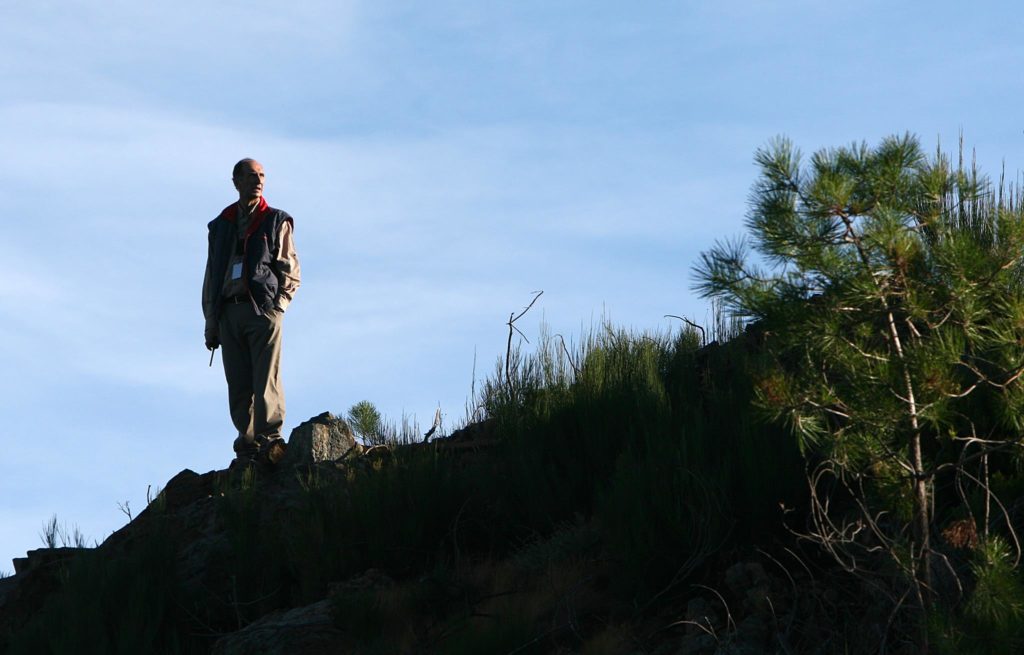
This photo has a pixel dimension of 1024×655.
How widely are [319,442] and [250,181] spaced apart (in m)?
2.19

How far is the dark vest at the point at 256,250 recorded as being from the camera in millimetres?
10664

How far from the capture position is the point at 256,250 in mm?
10688

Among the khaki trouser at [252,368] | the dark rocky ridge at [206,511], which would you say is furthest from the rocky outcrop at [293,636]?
the khaki trouser at [252,368]

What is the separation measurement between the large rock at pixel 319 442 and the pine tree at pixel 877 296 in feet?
16.8

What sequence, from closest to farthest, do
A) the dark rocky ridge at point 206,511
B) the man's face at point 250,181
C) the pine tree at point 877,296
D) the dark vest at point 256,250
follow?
the pine tree at point 877,296 < the dark rocky ridge at point 206,511 < the dark vest at point 256,250 < the man's face at point 250,181

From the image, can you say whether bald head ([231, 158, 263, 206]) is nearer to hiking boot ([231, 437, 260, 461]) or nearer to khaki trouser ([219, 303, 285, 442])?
khaki trouser ([219, 303, 285, 442])

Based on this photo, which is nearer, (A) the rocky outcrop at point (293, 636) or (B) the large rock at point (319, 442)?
(A) the rocky outcrop at point (293, 636)

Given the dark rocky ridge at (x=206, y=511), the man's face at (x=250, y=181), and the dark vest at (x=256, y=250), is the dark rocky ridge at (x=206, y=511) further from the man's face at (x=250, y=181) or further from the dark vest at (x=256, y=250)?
the man's face at (x=250, y=181)

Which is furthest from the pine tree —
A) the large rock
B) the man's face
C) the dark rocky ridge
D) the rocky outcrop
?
the man's face

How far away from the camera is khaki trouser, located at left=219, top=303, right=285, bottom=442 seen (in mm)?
10680

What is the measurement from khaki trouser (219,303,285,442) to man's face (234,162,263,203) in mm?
874

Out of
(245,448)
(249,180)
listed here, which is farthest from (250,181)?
(245,448)

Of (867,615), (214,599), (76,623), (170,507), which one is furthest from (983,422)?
(170,507)

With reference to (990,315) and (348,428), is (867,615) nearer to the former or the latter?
(990,315)
